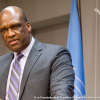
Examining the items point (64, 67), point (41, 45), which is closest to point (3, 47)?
point (41, 45)

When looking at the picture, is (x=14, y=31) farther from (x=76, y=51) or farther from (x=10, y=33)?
(x=76, y=51)

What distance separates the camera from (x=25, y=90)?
4.17 feet

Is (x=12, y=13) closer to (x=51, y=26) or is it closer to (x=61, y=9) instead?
(x=61, y=9)

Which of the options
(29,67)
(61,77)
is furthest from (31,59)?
(61,77)

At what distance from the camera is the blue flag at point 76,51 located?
267cm

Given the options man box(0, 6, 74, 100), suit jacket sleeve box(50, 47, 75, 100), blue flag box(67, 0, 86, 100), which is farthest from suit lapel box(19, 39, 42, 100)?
blue flag box(67, 0, 86, 100)


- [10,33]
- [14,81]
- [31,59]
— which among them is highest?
[10,33]

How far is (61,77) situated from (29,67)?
247 millimetres

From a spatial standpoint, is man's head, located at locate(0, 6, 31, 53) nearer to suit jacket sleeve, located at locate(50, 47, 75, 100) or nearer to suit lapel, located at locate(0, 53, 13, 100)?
suit lapel, located at locate(0, 53, 13, 100)

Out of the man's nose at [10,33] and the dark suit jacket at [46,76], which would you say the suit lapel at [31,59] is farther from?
the man's nose at [10,33]

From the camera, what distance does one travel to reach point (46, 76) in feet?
4.26

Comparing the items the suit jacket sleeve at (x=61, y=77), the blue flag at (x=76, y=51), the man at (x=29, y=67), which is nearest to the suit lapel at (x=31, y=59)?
the man at (x=29, y=67)

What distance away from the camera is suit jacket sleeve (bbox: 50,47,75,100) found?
1142 mm

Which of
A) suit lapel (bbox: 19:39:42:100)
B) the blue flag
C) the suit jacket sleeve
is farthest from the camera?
the blue flag
